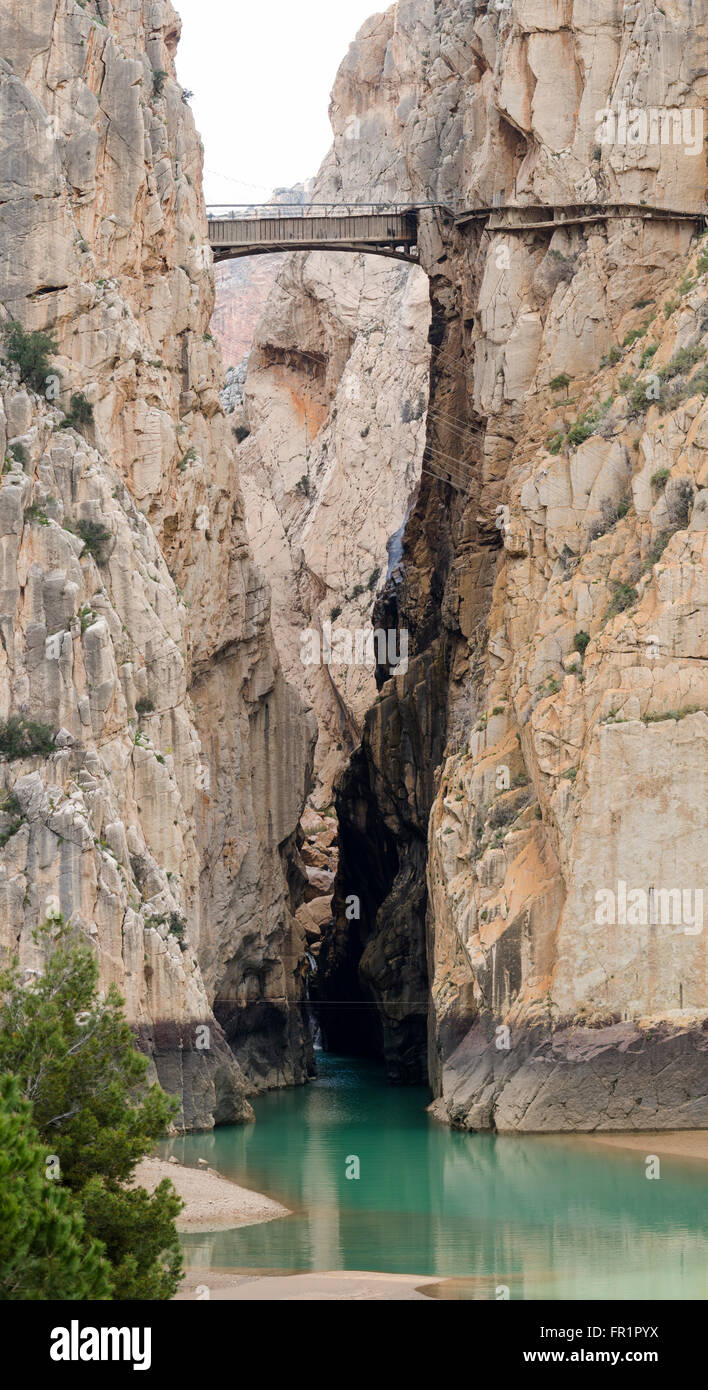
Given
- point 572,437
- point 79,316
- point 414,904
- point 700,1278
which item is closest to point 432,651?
point 414,904

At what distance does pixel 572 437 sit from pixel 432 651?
1730 centimetres

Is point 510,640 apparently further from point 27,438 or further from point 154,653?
point 27,438

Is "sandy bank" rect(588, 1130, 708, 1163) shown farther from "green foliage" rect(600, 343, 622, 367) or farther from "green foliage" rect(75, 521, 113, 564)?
"green foliage" rect(600, 343, 622, 367)

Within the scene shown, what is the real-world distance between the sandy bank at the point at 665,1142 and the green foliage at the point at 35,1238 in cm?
3146

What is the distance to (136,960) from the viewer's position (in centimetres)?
5650

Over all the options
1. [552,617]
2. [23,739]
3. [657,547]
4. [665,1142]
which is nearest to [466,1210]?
[665,1142]

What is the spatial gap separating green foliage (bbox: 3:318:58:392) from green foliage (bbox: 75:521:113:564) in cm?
479

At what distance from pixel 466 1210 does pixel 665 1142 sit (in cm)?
976

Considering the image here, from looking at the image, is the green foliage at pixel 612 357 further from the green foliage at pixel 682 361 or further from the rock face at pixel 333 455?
the rock face at pixel 333 455

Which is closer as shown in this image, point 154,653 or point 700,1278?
point 700,1278

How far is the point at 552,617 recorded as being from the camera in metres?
63.8

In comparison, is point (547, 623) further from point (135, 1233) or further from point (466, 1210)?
point (135, 1233)

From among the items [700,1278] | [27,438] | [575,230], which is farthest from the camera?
[575,230]

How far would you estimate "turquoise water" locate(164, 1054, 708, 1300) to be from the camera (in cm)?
3781
